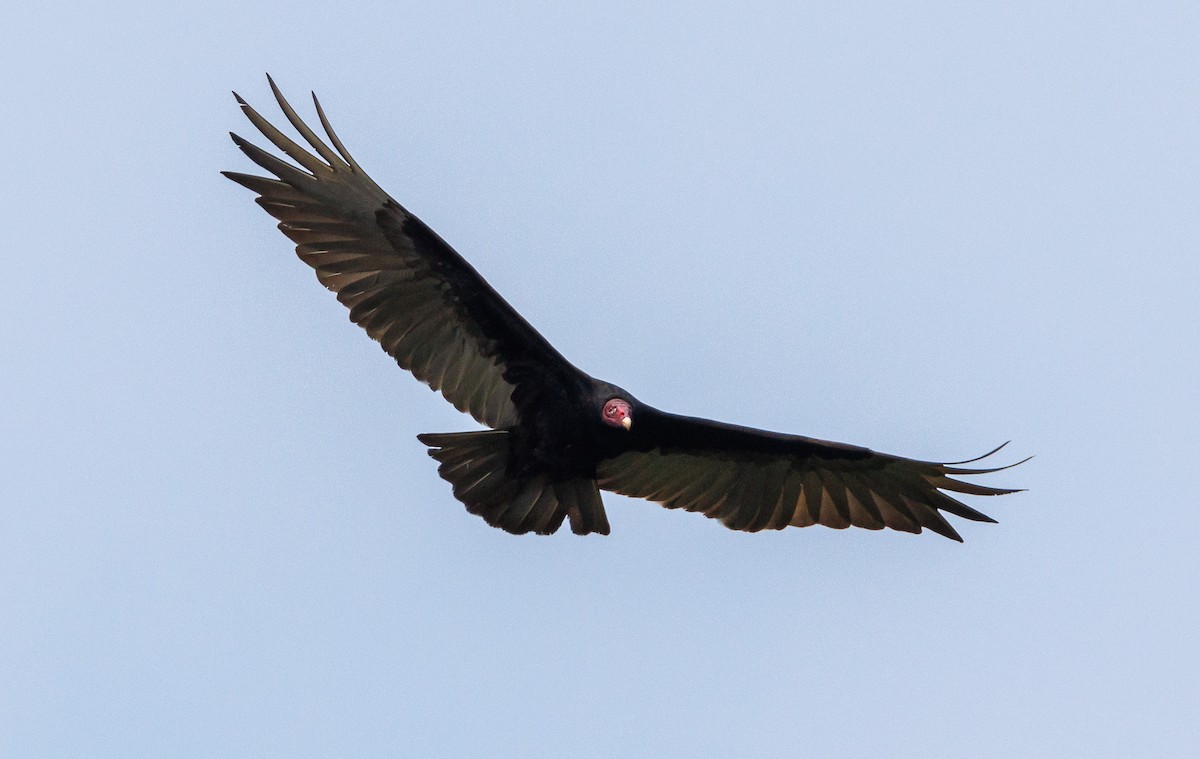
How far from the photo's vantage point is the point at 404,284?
968 cm

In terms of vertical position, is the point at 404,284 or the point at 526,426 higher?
the point at 404,284

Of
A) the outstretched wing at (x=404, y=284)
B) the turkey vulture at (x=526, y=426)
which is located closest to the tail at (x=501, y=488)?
the turkey vulture at (x=526, y=426)

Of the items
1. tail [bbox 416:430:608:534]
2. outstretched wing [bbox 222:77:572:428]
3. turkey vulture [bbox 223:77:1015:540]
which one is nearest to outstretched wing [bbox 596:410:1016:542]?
turkey vulture [bbox 223:77:1015:540]

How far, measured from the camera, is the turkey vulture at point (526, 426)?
9.55 m

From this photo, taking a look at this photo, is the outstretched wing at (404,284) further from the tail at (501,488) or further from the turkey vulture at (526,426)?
the tail at (501,488)

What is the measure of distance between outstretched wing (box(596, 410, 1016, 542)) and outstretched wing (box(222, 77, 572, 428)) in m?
0.89

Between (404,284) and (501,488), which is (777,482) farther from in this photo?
(404,284)

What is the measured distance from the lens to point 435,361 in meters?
9.89

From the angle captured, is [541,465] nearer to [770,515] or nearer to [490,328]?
[490,328]

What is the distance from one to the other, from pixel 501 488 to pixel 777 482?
173 centimetres

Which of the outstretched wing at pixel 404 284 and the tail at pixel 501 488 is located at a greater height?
the outstretched wing at pixel 404 284

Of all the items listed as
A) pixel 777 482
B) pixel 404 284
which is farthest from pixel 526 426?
pixel 777 482

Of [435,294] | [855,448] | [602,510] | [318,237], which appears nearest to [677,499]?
[602,510]

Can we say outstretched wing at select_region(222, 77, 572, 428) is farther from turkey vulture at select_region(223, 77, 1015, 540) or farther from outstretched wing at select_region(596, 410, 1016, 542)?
outstretched wing at select_region(596, 410, 1016, 542)
